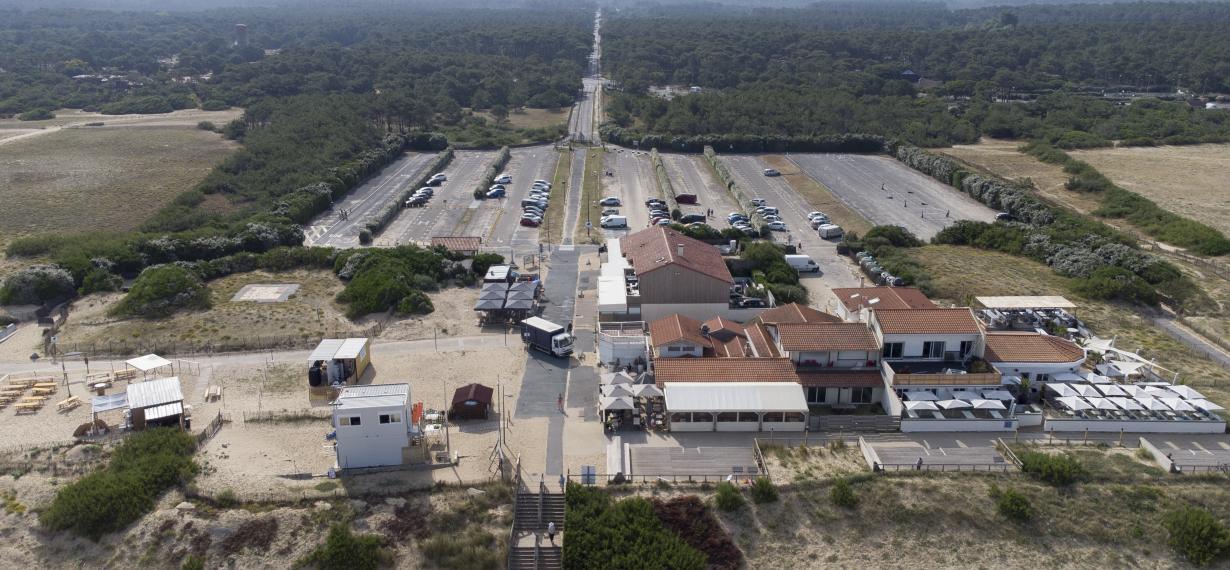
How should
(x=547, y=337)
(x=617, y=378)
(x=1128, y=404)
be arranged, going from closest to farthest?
(x=1128, y=404)
(x=617, y=378)
(x=547, y=337)

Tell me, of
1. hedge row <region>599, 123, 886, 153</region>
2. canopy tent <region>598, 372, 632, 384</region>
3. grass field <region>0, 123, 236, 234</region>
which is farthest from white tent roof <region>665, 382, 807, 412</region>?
hedge row <region>599, 123, 886, 153</region>

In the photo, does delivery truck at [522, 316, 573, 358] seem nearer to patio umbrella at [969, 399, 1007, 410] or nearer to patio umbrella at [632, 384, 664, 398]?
patio umbrella at [632, 384, 664, 398]

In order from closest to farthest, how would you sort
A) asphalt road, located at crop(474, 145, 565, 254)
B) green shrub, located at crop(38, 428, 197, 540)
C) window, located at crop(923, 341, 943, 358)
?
green shrub, located at crop(38, 428, 197, 540) → window, located at crop(923, 341, 943, 358) → asphalt road, located at crop(474, 145, 565, 254)

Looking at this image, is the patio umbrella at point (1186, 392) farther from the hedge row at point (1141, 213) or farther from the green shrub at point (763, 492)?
the hedge row at point (1141, 213)

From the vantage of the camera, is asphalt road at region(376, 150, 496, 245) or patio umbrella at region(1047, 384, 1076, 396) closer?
patio umbrella at region(1047, 384, 1076, 396)

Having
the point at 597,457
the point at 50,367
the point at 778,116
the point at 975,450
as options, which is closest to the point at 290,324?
the point at 50,367

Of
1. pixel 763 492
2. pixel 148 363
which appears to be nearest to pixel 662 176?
pixel 148 363

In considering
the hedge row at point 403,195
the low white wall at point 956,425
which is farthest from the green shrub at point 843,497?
the hedge row at point 403,195

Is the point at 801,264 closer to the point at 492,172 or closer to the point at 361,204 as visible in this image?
the point at 492,172
